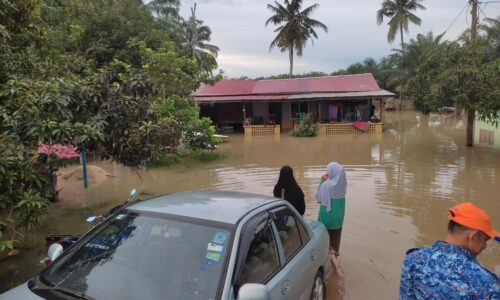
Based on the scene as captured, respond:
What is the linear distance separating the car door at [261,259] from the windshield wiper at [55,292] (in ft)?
3.41

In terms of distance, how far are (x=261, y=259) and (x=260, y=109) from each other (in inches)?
1162

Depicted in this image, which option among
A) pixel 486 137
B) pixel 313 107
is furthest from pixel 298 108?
pixel 486 137

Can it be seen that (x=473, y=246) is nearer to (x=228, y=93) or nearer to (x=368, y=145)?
(x=368, y=145)

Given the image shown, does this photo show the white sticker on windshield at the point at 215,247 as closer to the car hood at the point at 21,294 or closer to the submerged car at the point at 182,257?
the submerged car at the point at 182,257

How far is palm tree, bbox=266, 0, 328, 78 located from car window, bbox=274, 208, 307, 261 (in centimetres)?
3455

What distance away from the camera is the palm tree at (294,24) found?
36.4 meters

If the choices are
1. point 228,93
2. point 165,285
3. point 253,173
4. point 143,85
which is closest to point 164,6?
point 228,93

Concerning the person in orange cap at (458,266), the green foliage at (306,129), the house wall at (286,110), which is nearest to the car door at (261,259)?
the person in orange cap at (458,266)

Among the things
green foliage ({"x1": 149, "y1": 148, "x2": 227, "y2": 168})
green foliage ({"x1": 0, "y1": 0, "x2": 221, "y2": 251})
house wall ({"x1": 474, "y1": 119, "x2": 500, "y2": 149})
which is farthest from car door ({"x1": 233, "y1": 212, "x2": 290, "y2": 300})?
house wall ({"x1": 474, "y1": 119, "x2": 500, "y2": 149})

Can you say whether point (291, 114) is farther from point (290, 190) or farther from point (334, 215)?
point (334, 215)

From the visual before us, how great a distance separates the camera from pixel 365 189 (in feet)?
36.1

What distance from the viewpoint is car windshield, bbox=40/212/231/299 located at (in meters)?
2.68

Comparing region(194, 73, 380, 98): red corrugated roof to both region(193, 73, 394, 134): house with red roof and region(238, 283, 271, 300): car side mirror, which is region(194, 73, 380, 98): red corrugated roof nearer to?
region(193, 73, 394, 134): house with red roof

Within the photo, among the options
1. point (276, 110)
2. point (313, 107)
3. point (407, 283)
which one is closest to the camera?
point (407, 283)
